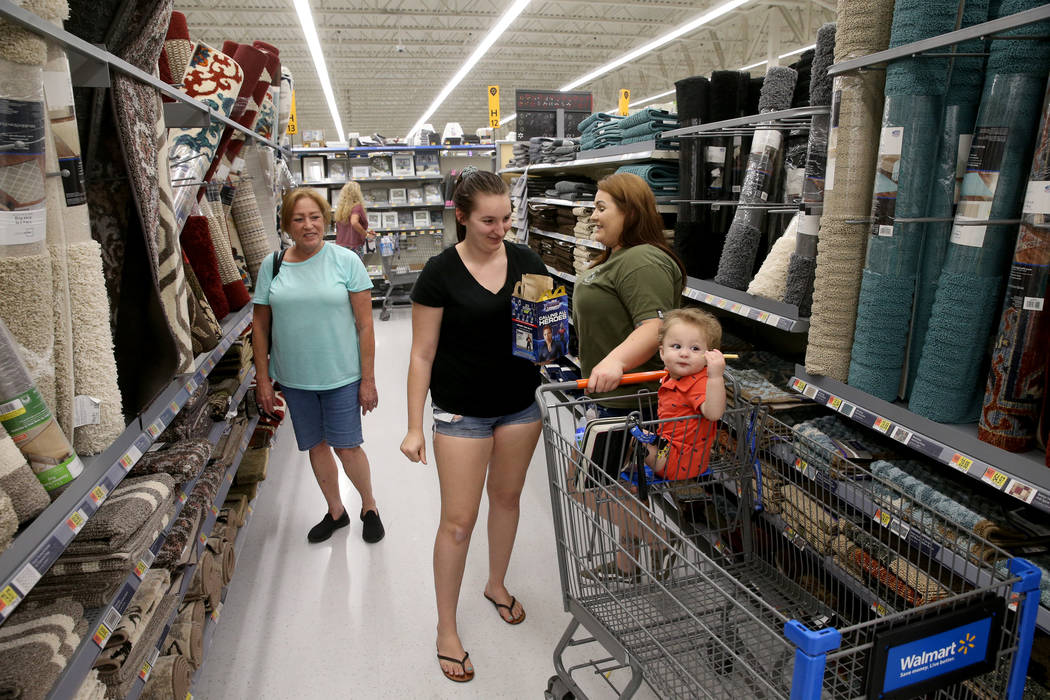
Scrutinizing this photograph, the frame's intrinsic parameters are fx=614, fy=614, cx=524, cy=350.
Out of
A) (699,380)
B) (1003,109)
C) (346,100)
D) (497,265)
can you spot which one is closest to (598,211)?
(497,265)

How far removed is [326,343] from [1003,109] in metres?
2.54

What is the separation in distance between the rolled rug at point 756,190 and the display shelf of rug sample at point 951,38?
692 mm

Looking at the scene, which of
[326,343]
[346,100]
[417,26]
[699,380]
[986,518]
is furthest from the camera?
[346,100]

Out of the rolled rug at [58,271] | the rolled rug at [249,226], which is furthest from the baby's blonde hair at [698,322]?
the rolled rug at [249,226]

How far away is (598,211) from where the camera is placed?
241 cm

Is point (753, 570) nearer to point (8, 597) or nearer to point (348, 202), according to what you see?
point (8, 597)

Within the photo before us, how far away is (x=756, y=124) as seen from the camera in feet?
8.27

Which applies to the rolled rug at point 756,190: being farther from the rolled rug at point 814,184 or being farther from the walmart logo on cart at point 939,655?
the walmart logo on cart at point 939,655

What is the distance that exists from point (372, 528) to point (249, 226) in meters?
1.88

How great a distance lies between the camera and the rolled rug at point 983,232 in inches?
55.1

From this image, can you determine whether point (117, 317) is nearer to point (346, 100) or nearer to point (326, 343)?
point (326, 343)

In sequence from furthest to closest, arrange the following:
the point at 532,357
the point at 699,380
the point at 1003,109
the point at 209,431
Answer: the point at 209,431, the point at 532,357, the point at 699,380, the point at 1003,109

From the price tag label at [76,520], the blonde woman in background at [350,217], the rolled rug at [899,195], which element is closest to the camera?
the price tag label at [76,520]

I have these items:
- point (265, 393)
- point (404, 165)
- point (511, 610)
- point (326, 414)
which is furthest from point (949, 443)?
point (404, 165)
